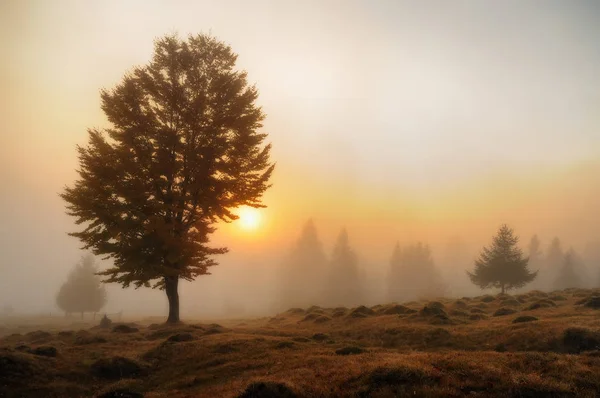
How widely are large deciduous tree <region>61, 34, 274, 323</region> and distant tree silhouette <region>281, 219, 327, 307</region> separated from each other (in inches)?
2205

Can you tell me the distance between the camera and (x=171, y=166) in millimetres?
22172

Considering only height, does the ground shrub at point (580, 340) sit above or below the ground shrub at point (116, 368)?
above

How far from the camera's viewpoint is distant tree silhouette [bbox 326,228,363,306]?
233 ft

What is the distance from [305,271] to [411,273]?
96.2ft

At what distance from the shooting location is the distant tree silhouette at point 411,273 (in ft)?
274

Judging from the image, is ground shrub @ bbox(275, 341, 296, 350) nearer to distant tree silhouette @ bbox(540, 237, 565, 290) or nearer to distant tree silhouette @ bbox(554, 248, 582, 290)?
distant tree silhouette @ bbox(554, 248, 582, 290)

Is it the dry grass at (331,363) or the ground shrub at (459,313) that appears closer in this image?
the dry grass at (331,363)

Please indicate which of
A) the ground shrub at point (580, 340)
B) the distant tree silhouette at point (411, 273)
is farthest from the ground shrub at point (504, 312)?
the distant tree silhouette at point (411, 273)

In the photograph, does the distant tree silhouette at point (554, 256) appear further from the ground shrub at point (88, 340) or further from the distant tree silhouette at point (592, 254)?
the ground shrub at point (88, 340)

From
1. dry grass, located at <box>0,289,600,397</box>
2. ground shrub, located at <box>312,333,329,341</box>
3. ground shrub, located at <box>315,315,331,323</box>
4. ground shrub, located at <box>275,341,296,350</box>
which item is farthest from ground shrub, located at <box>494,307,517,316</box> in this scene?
ground shrub, located at <box>275,341,296,350</box>

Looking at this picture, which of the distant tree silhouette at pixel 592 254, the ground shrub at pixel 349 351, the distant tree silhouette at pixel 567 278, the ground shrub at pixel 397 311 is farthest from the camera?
the distant tree silhouette at pixel 592 254

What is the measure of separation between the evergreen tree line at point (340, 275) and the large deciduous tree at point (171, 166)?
52901mm

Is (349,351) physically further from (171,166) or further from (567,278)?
(567,278)

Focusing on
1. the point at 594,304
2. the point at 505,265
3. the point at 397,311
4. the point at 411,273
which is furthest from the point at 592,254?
the point at 397,311
